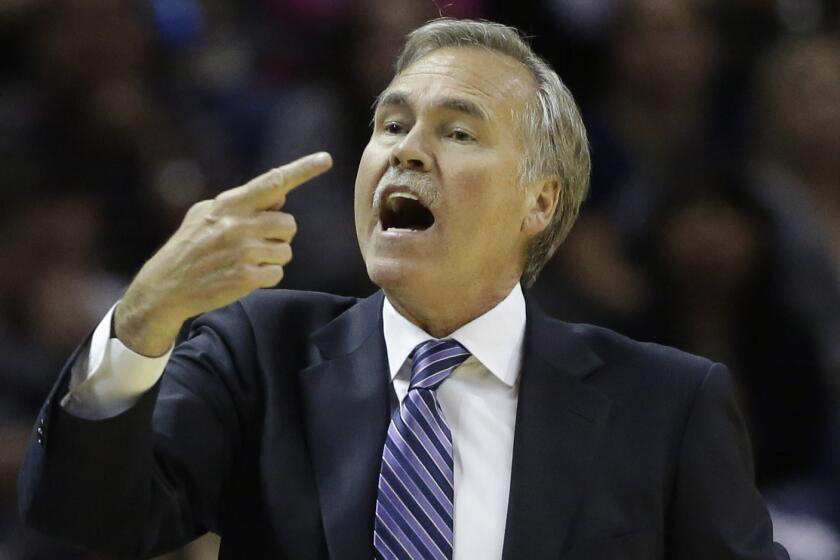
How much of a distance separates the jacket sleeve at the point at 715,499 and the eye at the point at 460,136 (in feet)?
2.12

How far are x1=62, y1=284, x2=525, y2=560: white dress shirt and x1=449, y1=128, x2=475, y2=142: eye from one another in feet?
1.07

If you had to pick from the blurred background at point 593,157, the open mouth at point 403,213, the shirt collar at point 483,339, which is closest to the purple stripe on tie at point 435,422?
the shirt collar at point 483,339

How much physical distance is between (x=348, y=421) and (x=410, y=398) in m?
0.12

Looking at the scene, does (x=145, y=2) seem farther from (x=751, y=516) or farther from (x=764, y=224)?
(x=751, y=516)

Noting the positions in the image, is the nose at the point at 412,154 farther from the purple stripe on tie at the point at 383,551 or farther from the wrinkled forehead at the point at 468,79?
the purple stripe on tie at the point at 383,551

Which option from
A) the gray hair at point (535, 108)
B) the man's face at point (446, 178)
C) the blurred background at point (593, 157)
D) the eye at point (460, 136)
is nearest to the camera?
the man's face at point (446, 178)

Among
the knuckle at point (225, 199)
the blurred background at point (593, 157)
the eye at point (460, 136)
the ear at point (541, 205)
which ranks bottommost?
the blurred background at point (593, 157)

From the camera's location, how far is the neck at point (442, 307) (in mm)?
2533

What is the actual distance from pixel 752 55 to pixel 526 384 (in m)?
2.57

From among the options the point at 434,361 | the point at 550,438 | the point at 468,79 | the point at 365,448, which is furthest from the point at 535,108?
the point at 365,448

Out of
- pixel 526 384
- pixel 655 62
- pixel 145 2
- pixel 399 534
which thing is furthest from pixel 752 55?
pixel 399 534

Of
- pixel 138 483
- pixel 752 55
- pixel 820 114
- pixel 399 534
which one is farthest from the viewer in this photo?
pixel 752 55

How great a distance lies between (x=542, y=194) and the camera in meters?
2.77

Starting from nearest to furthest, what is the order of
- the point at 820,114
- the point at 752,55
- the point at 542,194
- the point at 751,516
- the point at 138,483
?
the point at 138,483 < the point at 751,516 < the point at 542,194 < the point at 820,114 < the point at 752,55
